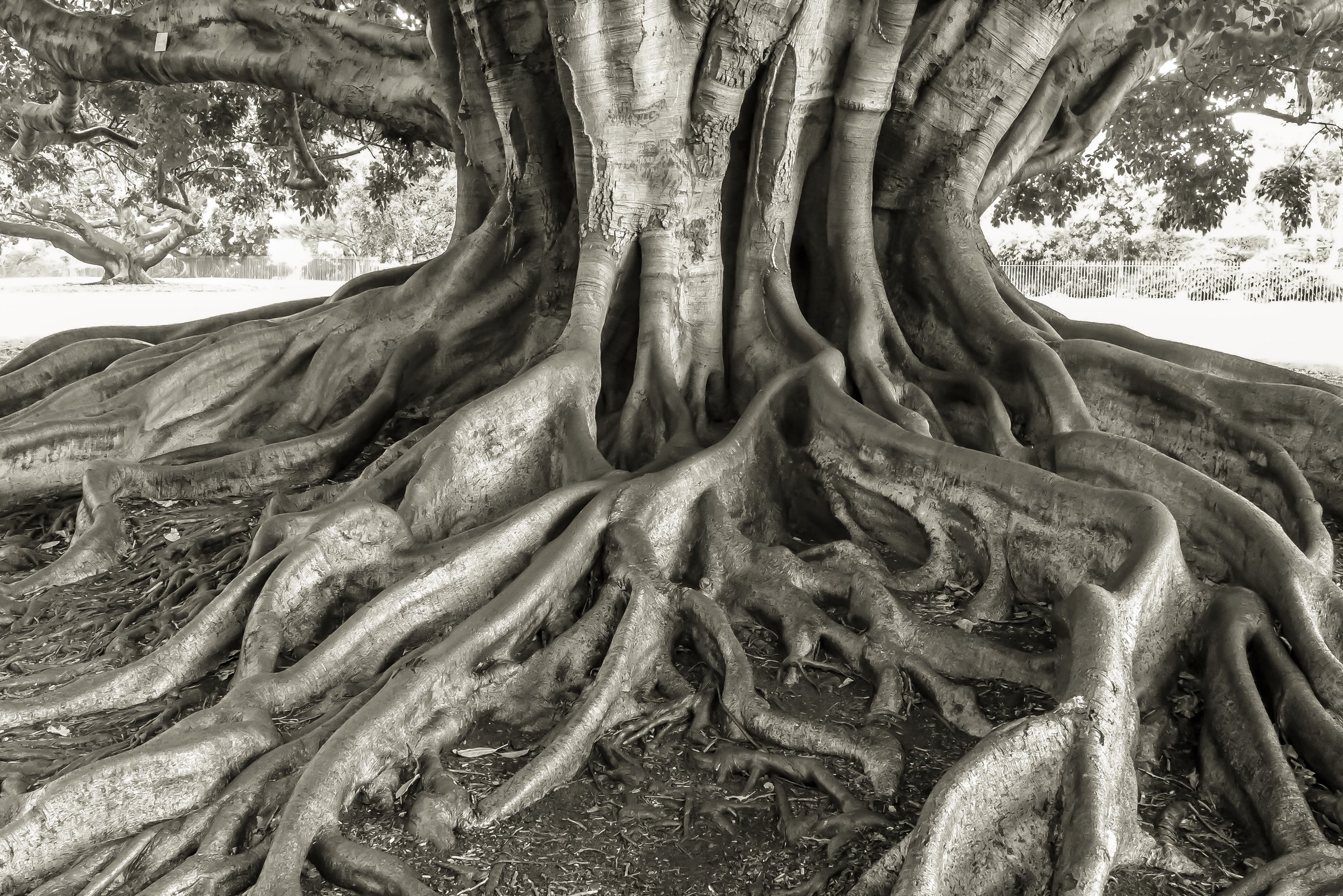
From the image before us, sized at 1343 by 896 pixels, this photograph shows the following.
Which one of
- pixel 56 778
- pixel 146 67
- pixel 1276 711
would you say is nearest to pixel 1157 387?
pixel 1276 711

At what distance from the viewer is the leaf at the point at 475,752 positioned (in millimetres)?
3205

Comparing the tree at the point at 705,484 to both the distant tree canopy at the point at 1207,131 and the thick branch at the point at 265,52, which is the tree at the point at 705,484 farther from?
the distant tree canopy at the point at 1207,131

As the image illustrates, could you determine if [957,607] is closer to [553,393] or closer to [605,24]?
[553,393]

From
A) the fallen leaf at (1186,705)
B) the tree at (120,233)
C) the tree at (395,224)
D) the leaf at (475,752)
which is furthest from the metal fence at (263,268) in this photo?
the fallen leaf at (1186,705)

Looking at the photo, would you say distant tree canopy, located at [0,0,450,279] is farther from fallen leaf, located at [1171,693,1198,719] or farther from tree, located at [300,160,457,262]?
tree, located at [300,160,457,262]

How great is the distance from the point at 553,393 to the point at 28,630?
2.26 m

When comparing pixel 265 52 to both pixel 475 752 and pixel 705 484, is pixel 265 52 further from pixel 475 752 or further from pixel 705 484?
pixel 475 752

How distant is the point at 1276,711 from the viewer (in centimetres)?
311

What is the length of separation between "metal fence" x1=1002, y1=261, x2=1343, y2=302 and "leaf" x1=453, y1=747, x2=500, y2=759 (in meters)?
29.3

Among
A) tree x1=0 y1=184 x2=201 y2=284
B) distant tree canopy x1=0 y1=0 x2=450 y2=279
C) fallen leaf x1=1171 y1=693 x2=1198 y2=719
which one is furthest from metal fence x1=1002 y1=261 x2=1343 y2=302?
fallen leaf x1=1171 y1=693 x2=1198 y2=719

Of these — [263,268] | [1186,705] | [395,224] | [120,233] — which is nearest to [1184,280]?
[395,224]

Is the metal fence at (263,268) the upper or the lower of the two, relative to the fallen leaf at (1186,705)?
lower

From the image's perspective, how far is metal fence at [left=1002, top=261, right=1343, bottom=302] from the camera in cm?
2752

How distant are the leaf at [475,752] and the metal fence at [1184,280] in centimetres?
2933
